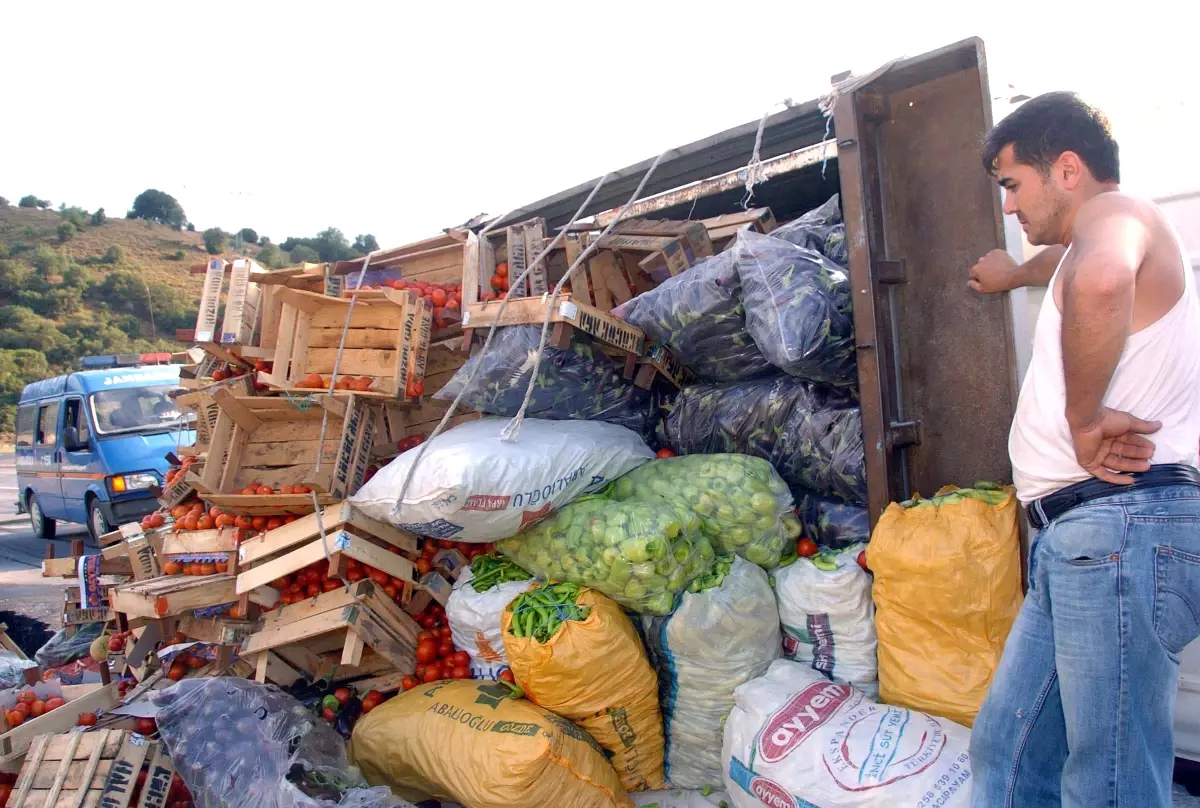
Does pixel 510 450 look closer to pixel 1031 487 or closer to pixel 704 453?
pixel 704 453

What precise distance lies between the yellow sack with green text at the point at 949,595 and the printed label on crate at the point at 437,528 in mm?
1599

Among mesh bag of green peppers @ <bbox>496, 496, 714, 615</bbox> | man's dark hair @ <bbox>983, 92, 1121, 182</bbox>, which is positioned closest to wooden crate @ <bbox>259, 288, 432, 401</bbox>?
mesh bag of green peppers @ <bbox>496, 496, 714, 615</bbox>

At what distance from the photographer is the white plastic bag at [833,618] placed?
291 centimetres

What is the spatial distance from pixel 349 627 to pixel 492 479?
1040 millimetres

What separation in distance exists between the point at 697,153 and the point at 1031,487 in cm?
272

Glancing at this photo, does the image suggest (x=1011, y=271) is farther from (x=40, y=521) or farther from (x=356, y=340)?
(x=40, y=521)

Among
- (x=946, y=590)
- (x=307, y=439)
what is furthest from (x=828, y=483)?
(x=307, y=439)

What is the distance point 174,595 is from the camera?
373cm

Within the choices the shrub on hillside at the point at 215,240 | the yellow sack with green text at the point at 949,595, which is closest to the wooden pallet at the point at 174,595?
the yellow sack with green text at the point at 949,595

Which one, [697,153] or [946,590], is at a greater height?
[697,153]

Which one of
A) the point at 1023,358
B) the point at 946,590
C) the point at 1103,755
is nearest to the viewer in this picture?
the point at 1103,755

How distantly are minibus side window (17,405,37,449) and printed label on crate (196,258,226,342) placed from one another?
8133mm

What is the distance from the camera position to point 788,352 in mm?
2963

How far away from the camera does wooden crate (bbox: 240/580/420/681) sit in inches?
137
